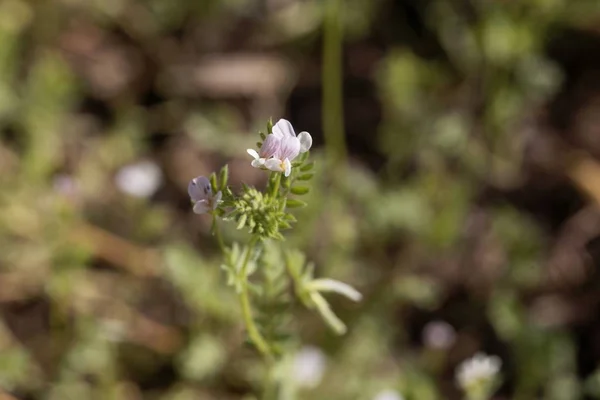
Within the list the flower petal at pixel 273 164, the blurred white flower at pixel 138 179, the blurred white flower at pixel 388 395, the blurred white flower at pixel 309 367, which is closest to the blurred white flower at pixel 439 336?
the blurred white flower at pixel 388 395

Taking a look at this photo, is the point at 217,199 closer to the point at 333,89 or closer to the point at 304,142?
the point at 304,142

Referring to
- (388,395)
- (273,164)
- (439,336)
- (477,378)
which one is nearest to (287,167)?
(273,164)

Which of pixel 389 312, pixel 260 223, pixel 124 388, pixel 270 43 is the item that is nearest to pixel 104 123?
pixel 270 43

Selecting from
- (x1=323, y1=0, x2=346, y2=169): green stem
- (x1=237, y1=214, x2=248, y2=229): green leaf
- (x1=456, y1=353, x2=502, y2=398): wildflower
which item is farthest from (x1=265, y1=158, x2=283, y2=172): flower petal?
(x1=323, y1=0, x2=346, y2=169): green stem

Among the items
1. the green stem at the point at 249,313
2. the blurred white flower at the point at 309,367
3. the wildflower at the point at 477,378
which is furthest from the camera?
the blurred white flower at the point at 309,367

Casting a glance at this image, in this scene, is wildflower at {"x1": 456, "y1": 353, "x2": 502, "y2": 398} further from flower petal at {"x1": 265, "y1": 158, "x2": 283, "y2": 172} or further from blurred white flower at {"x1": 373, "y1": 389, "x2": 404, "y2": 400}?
flower petal at {"x1": 265, "y1": 158, "x2": 283, "y2": 172}

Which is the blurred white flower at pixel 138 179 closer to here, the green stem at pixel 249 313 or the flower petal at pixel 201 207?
the green stem at pixel 249 313
